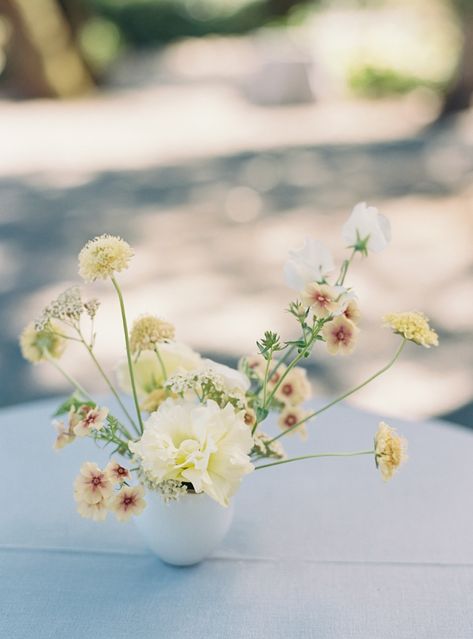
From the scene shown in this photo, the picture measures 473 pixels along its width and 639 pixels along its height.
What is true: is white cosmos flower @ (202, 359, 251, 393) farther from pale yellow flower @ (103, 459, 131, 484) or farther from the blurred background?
the blurred background

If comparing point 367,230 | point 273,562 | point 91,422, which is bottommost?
point 273,562

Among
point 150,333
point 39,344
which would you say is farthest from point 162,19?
point 150,333

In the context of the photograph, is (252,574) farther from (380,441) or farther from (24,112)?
(24,112)

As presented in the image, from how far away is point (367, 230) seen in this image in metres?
1.09

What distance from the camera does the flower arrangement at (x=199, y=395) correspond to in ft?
3.31

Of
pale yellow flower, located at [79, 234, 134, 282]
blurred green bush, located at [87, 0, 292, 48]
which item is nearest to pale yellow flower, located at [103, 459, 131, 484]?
pale yellow flower, located at [79, 234, 134, 282]

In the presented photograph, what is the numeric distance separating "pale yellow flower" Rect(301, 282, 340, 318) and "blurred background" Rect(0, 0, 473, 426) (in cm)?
203

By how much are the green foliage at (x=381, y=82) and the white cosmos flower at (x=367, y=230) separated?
736 centimetres

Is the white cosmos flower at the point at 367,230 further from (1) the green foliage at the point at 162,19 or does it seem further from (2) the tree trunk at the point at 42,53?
(1) the green foliage at the point at 162,19

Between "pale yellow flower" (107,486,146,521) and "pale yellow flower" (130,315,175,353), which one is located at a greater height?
"pale yellow flower" (130,315,175,353)

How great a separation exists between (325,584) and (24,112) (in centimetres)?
725

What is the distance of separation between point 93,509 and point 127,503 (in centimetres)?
4

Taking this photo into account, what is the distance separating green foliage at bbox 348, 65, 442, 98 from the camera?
8.07 meters

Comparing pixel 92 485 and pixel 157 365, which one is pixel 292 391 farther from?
pixel 92 485
